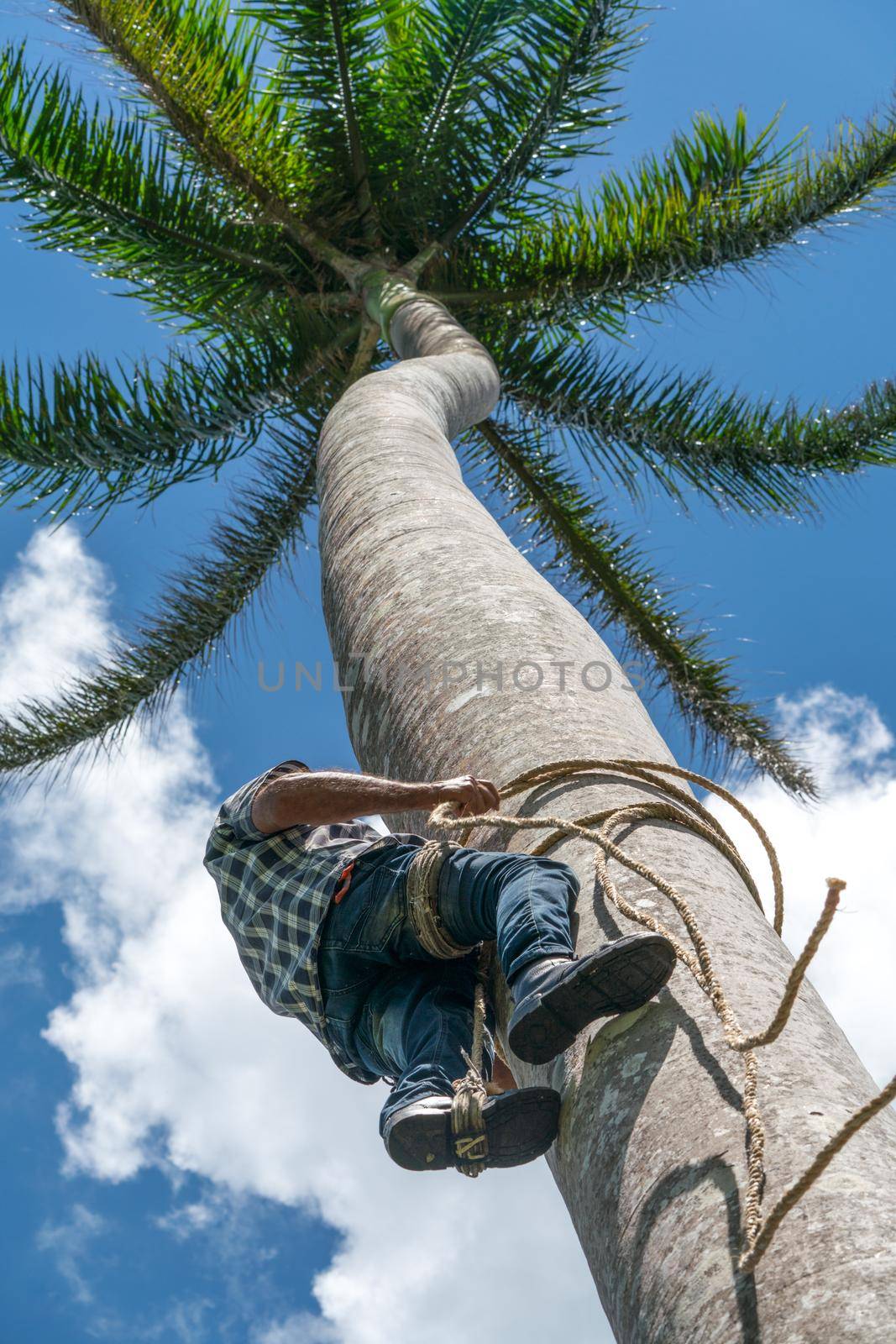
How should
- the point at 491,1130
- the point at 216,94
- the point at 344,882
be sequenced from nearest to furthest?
the point at 491,1130 < the point at 344,882 < the point at 216,94

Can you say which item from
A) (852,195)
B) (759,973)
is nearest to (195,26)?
(852,195)

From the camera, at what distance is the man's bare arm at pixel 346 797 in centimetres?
230

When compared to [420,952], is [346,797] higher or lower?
higher

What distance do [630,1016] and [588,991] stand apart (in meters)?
0.09

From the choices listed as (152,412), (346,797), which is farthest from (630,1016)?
(152,412)

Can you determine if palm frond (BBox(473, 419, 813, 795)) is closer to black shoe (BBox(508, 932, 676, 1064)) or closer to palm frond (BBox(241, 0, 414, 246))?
palm frond (BBox(241, 0, 414, 246))

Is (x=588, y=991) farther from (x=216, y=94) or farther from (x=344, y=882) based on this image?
(x=216, y=94)

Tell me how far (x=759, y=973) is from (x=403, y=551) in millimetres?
1684

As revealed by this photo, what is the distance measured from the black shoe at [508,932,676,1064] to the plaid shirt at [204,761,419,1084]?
0.78 meters

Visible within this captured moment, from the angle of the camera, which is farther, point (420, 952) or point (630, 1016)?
point (420, 952)

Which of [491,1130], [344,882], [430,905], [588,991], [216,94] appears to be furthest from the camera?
[216,94]

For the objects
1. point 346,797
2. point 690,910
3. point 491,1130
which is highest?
point 346,797

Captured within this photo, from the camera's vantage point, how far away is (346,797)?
8.07 ft

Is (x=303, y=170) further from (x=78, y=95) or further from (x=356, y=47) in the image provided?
(x=78, y=95)
